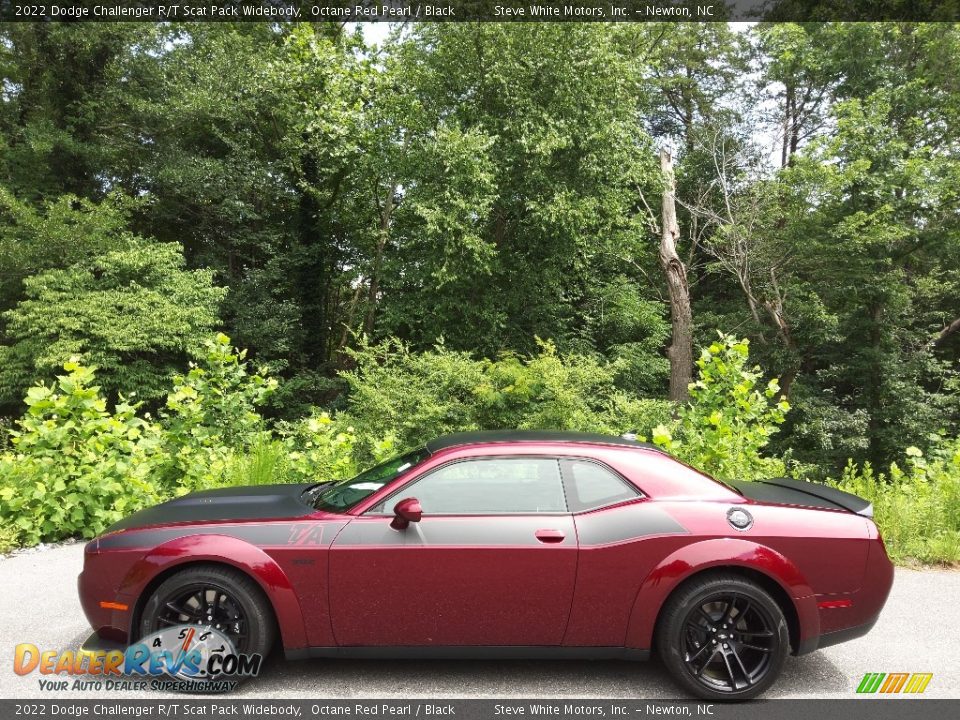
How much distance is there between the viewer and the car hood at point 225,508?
12.0ft

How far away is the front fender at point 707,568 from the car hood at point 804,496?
0.40 m

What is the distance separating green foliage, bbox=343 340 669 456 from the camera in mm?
9047

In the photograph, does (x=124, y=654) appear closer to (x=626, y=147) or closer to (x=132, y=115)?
(x=626, y=147)

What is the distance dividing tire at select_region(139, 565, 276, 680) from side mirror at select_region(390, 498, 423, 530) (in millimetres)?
819

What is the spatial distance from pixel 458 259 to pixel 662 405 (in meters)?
6.35

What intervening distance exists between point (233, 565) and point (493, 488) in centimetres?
143

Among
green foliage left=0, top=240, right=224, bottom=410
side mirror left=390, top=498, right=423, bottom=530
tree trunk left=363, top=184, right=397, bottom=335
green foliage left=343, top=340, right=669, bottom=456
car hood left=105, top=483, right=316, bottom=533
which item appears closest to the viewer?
side mirror left=390, top=498, right=423, bottom=530

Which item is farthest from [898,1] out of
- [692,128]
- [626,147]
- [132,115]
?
[132,115]

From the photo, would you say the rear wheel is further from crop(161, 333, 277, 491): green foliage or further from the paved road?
crop(161, 333, 277, 491): green foliage

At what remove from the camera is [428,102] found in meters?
16.0

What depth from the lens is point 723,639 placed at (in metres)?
3.38

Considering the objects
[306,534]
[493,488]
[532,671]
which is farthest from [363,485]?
[532,671]

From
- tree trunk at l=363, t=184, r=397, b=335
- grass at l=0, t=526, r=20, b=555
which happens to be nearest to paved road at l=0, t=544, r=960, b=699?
grass at l=0, t=526, r=20, b=555

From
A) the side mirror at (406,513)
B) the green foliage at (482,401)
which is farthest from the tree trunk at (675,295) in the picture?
the side mirror at (406,513)
